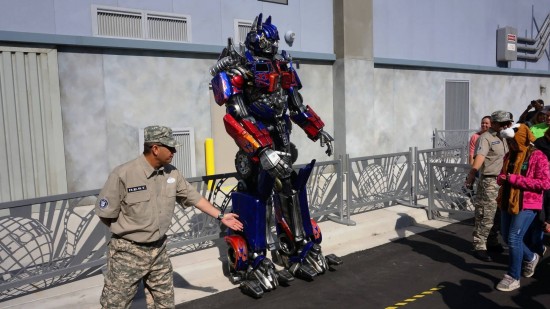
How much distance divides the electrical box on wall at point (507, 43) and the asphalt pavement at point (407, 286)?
1115 cm

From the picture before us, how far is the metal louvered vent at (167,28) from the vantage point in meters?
7.81

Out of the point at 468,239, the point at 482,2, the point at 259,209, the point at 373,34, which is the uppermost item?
the point at 482,2

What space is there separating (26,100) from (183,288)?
426 cm

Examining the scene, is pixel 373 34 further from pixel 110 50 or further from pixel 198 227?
pixel 198 227

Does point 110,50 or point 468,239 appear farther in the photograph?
point 110,50

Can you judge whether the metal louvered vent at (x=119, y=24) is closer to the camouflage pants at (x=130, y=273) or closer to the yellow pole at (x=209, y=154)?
the yellow pole at (x=209, y=154)

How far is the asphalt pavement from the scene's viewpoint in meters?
3.93

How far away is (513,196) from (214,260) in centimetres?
314

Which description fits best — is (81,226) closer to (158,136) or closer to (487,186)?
(158,136)

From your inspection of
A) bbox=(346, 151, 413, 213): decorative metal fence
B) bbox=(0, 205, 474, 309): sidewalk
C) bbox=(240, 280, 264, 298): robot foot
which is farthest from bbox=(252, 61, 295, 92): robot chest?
bbox=(346, 151, 413, 213): decorative metal fence

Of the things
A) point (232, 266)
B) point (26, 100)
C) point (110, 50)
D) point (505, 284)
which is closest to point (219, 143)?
point (110, 50)

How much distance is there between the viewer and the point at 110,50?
24.0ft

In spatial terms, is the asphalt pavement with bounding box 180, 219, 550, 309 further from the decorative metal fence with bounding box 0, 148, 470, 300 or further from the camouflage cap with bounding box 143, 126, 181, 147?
the camouflage cap with bounding box 143, 126, 181, 147

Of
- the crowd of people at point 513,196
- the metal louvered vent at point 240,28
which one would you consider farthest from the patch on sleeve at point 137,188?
the metal louvered vent at point 240,28
